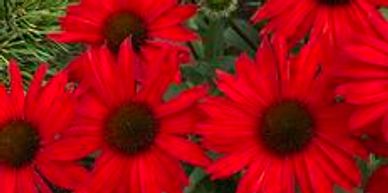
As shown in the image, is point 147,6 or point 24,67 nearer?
point 147,6

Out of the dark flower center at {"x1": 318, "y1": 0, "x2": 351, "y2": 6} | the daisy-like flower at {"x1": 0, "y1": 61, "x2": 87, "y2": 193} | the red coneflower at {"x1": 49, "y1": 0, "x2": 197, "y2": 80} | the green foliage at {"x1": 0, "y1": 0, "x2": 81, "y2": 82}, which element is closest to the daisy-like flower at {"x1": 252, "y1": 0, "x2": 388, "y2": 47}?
the dark flower center at {"x1": 318, "y1": 0, "x2": 351, "y2": 6}

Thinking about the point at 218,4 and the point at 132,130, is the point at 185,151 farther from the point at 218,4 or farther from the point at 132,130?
the point at 218,4

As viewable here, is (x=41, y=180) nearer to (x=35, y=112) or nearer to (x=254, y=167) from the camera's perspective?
(x=35, y=112)

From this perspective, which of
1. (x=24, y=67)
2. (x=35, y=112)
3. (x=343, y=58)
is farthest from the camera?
(x=24, y=67)

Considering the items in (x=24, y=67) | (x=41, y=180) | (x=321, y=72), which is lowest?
(x=24, y=67)

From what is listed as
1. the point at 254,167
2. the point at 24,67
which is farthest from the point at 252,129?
the point at 24,67

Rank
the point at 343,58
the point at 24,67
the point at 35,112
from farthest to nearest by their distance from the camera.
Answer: the point at 24,67 → the point at 35,112 → the point at 343,58

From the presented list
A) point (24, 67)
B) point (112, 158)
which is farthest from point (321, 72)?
point (24, 67)

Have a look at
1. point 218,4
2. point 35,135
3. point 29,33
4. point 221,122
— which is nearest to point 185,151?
point 221,122

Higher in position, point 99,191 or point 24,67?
point 99,191
